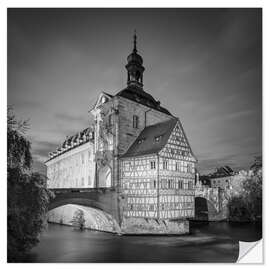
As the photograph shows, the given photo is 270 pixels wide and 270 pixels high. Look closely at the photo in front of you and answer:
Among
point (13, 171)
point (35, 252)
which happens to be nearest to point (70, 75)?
point (13, 171)

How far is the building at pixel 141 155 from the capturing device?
32.9ft

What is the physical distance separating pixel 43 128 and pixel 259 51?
5845mm

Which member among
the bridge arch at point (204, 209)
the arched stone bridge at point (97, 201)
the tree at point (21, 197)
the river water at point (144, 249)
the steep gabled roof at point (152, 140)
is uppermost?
the steep gabled roof at point (152, 140)

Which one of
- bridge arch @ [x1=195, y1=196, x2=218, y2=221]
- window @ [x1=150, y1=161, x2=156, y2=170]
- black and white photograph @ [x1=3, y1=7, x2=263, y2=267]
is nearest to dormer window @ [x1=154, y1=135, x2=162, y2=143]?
window @ [x1=150, y1=161, x2=156, y2=170]

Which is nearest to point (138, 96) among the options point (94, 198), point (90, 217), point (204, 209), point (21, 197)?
point (94, 198)

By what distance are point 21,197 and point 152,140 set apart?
633cm

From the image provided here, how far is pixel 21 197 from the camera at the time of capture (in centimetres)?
560

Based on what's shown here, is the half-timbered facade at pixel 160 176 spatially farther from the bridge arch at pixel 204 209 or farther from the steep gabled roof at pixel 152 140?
the bridge arch at pixel 204 209

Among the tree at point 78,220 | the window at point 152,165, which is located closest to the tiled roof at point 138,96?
the window at point 152,165

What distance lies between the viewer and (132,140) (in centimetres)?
1170

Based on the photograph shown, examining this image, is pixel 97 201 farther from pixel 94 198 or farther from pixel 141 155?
pixel 141 155

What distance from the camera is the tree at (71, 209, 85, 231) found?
1282 cm

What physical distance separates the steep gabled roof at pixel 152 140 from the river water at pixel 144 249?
3.27 meters
